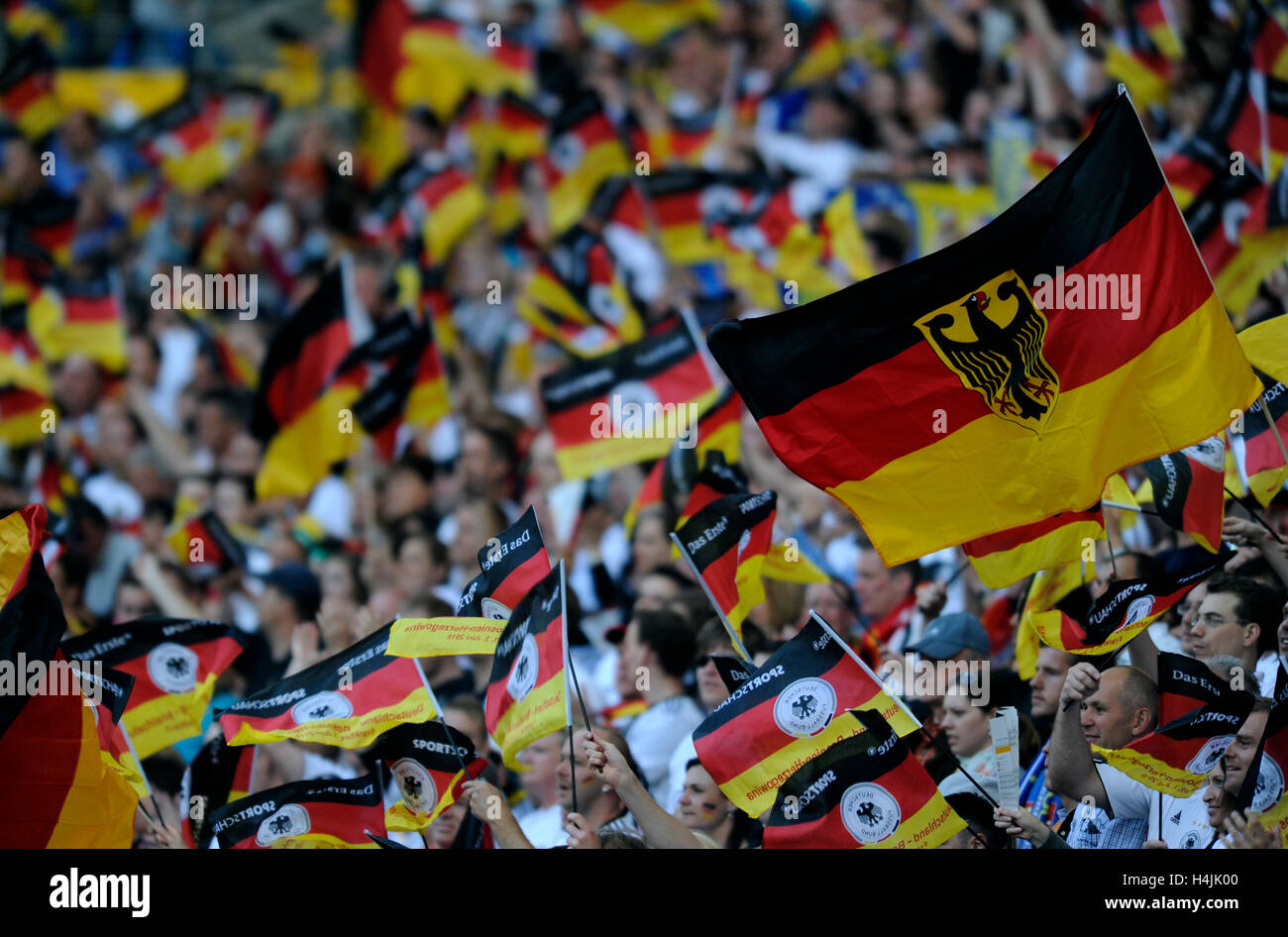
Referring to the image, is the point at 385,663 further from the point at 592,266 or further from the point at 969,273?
the point at 592,266

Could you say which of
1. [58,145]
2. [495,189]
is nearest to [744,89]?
[495,189]

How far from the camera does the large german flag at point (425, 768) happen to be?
230 inches

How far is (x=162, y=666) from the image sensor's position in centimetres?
685

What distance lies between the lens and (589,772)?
18.7 feet

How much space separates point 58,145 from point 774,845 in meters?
13.7

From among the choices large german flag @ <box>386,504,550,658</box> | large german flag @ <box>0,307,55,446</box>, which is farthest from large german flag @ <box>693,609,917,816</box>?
large german flag @ <box>0,307,55,446</box>

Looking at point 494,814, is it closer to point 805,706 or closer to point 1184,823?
point 805,706

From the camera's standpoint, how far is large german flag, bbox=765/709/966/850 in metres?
5.18

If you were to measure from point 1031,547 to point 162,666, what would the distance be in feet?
11.4

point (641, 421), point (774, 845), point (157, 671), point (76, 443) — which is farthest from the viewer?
point (76, 443)

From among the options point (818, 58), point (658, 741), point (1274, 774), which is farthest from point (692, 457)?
point (818, 58)

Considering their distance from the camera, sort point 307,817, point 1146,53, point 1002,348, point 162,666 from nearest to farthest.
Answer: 1. point 1002,348
2. point 307,817
3. point 162,666
4. point 1146,53

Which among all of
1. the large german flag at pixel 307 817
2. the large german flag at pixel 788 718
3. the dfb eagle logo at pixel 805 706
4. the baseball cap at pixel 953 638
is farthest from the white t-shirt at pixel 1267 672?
the large german flag at pixel 307 817

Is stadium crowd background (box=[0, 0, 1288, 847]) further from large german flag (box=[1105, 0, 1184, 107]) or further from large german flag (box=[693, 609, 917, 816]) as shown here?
large german flag (box=[693, 609, 917, 816])
